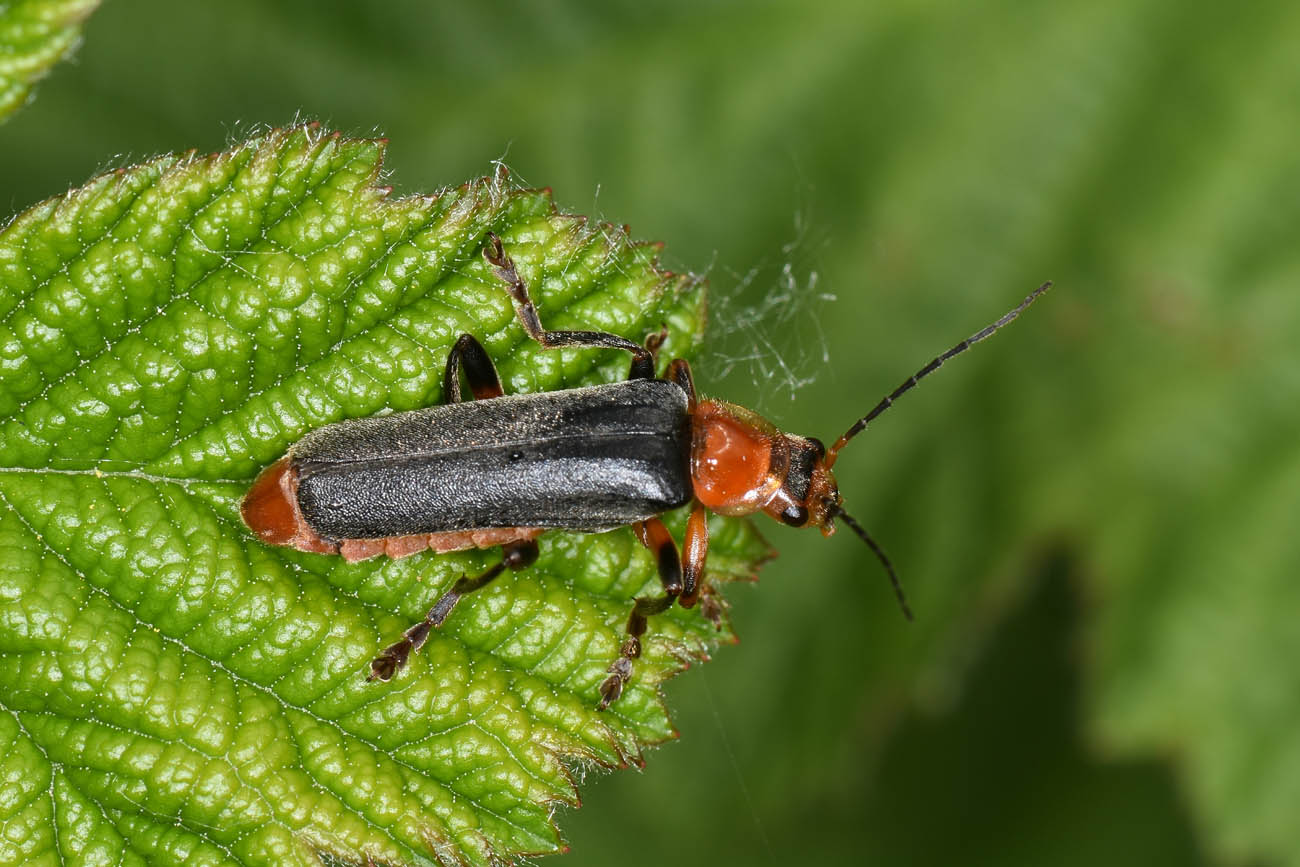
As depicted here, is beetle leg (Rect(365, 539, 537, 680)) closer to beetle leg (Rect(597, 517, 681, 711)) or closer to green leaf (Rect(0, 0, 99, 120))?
beetle leg (Rect(597, 517, 681, 711))

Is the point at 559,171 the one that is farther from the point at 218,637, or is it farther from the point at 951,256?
the point at 218,637

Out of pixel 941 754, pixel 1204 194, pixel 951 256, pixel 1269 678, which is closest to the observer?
pixel 1269 678

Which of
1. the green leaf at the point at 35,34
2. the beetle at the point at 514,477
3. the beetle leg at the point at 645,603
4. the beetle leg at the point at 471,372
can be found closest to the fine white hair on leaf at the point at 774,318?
the beetle at the point at 514,477

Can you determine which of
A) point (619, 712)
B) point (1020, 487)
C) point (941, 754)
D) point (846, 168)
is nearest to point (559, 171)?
point (846, 168)

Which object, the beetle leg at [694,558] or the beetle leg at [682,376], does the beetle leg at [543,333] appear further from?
the beetle leg at [694,558]

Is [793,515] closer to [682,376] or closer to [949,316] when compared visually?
[682,376]

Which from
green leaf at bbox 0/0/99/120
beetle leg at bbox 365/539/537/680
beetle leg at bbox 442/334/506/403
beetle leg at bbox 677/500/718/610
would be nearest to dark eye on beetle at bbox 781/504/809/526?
beetle leg at bbox 677/500/718/610

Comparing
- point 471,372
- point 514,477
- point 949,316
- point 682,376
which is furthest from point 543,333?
point 949,316
